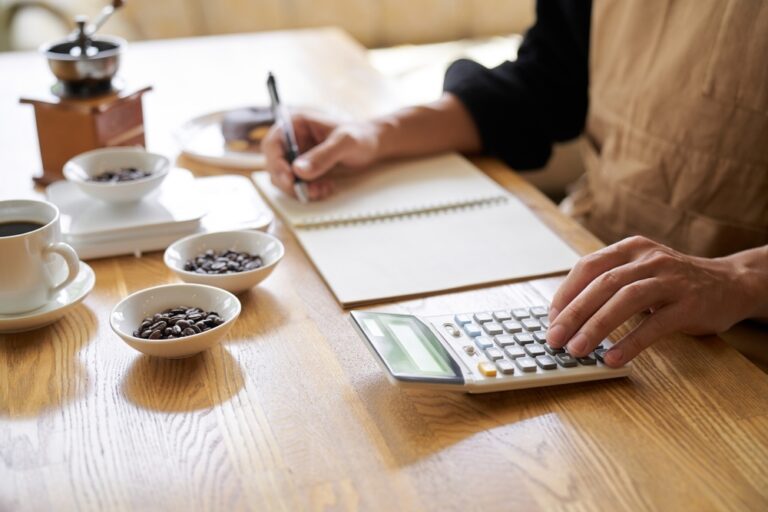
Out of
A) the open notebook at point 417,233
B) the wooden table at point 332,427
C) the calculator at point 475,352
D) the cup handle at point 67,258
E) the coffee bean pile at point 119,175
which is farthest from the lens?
the coffee bean pile at point 119,175

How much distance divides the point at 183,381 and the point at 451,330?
0.85 feet

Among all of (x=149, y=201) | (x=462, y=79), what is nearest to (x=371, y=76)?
(x=462, y=79)

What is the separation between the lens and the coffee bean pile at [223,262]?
954 millimetres

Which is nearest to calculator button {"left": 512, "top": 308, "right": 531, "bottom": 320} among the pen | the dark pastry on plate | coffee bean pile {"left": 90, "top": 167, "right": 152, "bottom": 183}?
the pen

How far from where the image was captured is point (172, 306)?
88cm

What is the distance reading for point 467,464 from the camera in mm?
704

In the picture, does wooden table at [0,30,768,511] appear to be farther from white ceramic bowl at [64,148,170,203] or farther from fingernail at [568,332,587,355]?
white ceramic bowl at [64,148,170,203]

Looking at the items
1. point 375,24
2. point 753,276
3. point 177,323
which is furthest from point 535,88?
point 375,24

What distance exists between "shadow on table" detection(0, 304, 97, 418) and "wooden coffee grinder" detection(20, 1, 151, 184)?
0.37 m

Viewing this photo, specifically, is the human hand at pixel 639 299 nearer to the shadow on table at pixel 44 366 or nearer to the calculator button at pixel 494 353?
the calculator button at pixel 494 353

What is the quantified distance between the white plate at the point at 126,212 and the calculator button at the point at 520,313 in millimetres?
419

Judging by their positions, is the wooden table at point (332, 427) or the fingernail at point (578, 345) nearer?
the wooden table at point (332, 427)

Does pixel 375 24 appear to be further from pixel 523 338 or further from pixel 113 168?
pixel 523 338

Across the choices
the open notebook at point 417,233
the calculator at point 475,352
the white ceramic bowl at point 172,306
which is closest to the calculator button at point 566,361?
the calculator at point 475,352
